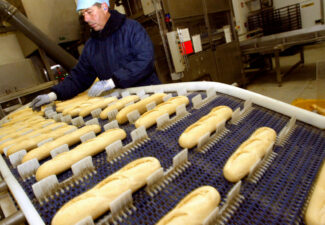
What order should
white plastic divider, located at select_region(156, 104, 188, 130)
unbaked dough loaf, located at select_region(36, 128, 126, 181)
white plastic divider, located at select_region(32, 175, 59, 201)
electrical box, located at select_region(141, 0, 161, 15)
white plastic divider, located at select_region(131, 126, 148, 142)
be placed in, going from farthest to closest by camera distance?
electrical box, located at select_region(141, 0, 161, 15) < white plastic divider, located at select_region(156, 104, 188, 130) < white plastic divider, located at select_region(131, 126, 148, 142) < unbaked dough loaf, located at select_region(36, 128, 126, 181) < white plastic divider, located at select_region(32, 175, 59, 201)

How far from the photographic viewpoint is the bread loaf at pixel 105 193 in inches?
A: 25.5

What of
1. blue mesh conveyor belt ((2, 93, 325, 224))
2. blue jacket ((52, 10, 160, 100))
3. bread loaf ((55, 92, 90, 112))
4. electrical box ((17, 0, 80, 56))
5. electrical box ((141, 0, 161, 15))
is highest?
electrical box ((17, 0, 80, 56))

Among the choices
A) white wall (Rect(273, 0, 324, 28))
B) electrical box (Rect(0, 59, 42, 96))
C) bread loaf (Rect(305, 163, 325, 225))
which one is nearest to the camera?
bread loaf (Rect(305, 163, 325, 225))

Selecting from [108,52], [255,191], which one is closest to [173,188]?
[255,191]

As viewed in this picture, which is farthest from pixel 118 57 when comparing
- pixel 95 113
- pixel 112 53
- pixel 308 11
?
pixel 308 11

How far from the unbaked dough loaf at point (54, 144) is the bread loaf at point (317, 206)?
39.3 inches

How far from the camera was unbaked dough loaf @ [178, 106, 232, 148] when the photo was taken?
915mm

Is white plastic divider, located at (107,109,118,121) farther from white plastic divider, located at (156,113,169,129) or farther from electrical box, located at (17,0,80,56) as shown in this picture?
electrical box, located at (17,0,80,56)

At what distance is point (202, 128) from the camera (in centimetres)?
97

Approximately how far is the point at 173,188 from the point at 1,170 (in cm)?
78

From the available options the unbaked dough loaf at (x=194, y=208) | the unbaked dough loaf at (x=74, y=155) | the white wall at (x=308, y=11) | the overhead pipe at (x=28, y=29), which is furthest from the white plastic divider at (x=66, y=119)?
the white wall at (x=308, y=11)

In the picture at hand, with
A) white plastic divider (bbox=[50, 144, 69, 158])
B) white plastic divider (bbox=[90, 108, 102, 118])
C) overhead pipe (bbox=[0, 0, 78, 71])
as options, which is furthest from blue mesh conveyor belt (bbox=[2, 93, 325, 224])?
overhead pipe (bbox=[0, 0, 78, 71])

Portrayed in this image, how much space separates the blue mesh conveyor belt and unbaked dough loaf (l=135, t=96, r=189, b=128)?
0.20 ft

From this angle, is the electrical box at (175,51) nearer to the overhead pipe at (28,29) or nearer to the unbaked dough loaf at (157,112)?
the overhead pipe at (28,29)
